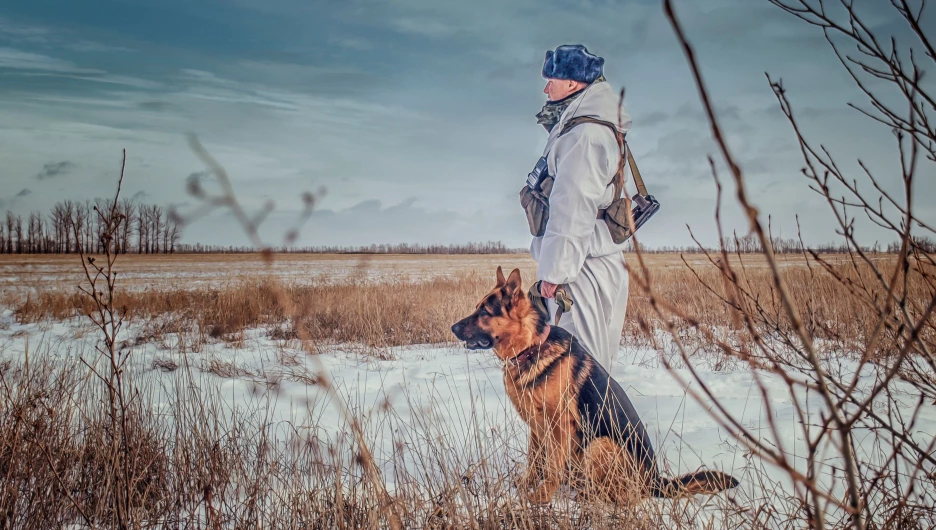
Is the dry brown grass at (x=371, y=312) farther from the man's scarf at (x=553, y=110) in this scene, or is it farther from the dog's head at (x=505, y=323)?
the dog's head at (x=505, y=323)

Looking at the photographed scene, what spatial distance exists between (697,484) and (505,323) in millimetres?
1171

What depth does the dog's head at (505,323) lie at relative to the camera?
9.08 ft

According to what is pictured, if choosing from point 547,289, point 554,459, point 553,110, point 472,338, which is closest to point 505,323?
point 472,338

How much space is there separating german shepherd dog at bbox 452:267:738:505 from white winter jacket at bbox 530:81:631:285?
264mm

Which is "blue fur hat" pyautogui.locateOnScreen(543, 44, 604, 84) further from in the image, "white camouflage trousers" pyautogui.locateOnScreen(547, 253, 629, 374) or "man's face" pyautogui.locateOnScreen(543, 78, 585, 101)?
"white camouflage trousers" pyautogui.locateOnScreen(547, 253, 629, 374)

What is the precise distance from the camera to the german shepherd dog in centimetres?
218

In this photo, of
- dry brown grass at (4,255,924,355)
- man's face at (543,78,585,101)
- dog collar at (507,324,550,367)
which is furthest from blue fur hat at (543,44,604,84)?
dry brown grass at (4,255,924,355)

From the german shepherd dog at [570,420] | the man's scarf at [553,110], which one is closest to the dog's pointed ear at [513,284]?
the german shepherd dog at [570,420]

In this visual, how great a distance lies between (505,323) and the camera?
9.27 feet

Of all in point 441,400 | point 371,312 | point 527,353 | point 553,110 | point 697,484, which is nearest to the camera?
point 697,484

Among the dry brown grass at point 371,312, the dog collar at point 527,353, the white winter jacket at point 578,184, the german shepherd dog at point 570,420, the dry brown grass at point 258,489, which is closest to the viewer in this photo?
the dry brown grass at point 258,489

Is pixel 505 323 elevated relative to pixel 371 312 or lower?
elevated

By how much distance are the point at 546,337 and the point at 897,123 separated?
163cm

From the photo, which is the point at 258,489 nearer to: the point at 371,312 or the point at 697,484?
the point at 697,484
